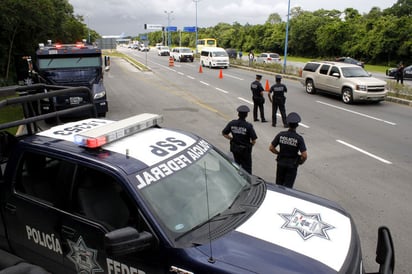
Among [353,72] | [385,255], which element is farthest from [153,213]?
[353,72]

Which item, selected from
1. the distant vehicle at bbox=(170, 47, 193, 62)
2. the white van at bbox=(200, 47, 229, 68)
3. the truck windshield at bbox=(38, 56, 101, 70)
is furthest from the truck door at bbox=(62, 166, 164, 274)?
the distant vehicle at bbox=(170, 47, 193, 62)

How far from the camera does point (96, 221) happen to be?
10.4ft

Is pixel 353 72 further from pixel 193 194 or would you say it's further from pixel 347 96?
pixel 193 194

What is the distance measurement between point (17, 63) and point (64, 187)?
22.7 metres

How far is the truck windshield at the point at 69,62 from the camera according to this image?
13.0m

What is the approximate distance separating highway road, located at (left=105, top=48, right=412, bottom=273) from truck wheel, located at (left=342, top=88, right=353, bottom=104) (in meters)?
0.38

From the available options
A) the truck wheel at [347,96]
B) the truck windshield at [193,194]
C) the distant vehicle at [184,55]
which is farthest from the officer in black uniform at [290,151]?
the distant vehicle at [184,55]

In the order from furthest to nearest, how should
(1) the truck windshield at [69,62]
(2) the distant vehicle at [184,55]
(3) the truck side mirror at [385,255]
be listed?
(2) the distant vehicle at [184,55]
(1) the truck windshield at [69,62]
(3) the truck side mirror at [385,255]

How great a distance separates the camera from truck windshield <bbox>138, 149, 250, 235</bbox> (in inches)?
118

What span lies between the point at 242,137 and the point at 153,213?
395 centimetres

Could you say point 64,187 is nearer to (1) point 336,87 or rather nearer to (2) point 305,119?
(2) point 305,119

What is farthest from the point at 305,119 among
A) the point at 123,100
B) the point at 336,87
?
the point at 123,100

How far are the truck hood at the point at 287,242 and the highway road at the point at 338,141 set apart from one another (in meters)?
1.90

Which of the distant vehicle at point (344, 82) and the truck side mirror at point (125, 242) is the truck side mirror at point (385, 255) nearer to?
the truck side mirror at point (125, 242)
